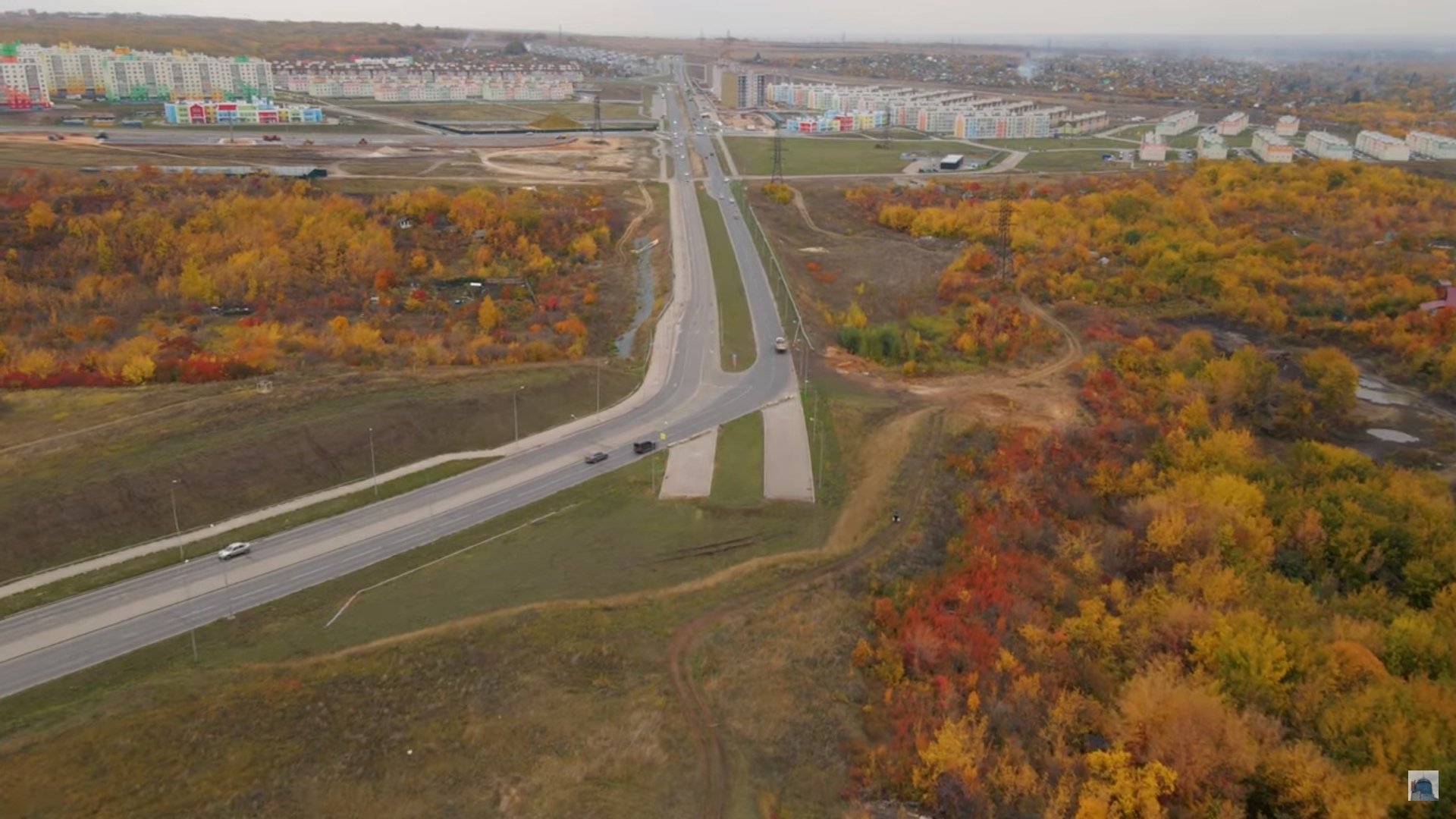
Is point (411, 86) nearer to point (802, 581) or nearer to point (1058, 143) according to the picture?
point (1058, 143)

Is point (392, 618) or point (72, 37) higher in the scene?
point (72, 37)

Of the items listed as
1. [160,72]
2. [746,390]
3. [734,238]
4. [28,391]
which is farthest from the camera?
[160,72]

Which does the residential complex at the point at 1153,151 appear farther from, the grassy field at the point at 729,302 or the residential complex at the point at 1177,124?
the grassy field at the point at 729,302

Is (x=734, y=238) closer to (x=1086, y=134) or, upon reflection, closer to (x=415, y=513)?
(x=415, y=513)

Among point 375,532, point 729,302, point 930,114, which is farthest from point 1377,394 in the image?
point 930,114

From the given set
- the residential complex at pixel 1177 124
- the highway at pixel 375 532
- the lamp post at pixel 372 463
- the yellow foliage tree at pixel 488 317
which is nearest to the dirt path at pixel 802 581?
the highway at pixel 375 532

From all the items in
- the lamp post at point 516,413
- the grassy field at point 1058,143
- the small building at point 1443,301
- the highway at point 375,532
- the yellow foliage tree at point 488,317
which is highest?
the grassy field at point 1058,143

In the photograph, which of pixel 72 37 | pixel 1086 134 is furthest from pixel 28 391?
pixel 72 37
